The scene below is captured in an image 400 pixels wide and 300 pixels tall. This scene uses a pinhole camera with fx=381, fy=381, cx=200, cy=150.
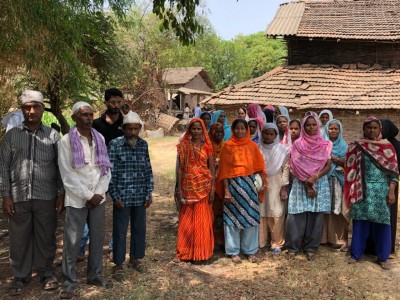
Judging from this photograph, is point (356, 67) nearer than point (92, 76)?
No

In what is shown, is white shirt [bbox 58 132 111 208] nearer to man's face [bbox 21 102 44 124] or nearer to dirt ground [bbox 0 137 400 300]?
man's face [bbox 21 102 44 124]

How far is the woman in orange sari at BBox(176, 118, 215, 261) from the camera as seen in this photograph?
4.36 m

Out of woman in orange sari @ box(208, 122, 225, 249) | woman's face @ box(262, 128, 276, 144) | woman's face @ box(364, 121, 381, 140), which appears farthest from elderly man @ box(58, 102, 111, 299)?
woman's face @ box(364, 121, 381, 140)

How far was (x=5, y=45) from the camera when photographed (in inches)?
154

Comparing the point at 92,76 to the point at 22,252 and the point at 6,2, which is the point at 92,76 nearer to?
the point at 6,2

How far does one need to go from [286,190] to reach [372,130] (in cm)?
123

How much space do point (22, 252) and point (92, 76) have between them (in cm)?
588

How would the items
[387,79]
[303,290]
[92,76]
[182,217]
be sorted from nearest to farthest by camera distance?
[303,290] < [182,217] < [92,76] < [387,79]

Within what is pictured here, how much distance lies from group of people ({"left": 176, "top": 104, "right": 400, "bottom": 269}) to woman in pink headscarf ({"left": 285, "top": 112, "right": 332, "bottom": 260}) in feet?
0.04

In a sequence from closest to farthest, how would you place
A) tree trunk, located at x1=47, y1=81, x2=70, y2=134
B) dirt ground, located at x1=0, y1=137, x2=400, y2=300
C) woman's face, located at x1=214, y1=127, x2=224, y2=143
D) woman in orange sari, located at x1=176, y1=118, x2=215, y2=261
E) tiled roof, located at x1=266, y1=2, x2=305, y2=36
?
dirt ground, located at x1=0, y1=137, x2=400, y2=300 < woman in orange sari, located at x1=176, y1=118, x2=215, y2=261 < woman's face, located at x1=214, y1=127, x2=224, y2=143 < tree trunk, located at x1=47, y1=81, x2=70, y2=134 < tiled roof, located at x1=266, y1=2, x2=305, y2=36

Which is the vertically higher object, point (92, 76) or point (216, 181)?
point (92, 76)

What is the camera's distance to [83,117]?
348 cm

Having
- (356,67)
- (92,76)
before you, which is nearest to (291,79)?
(356,67)

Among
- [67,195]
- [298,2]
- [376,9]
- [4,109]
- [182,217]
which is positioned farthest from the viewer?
[298,2]
